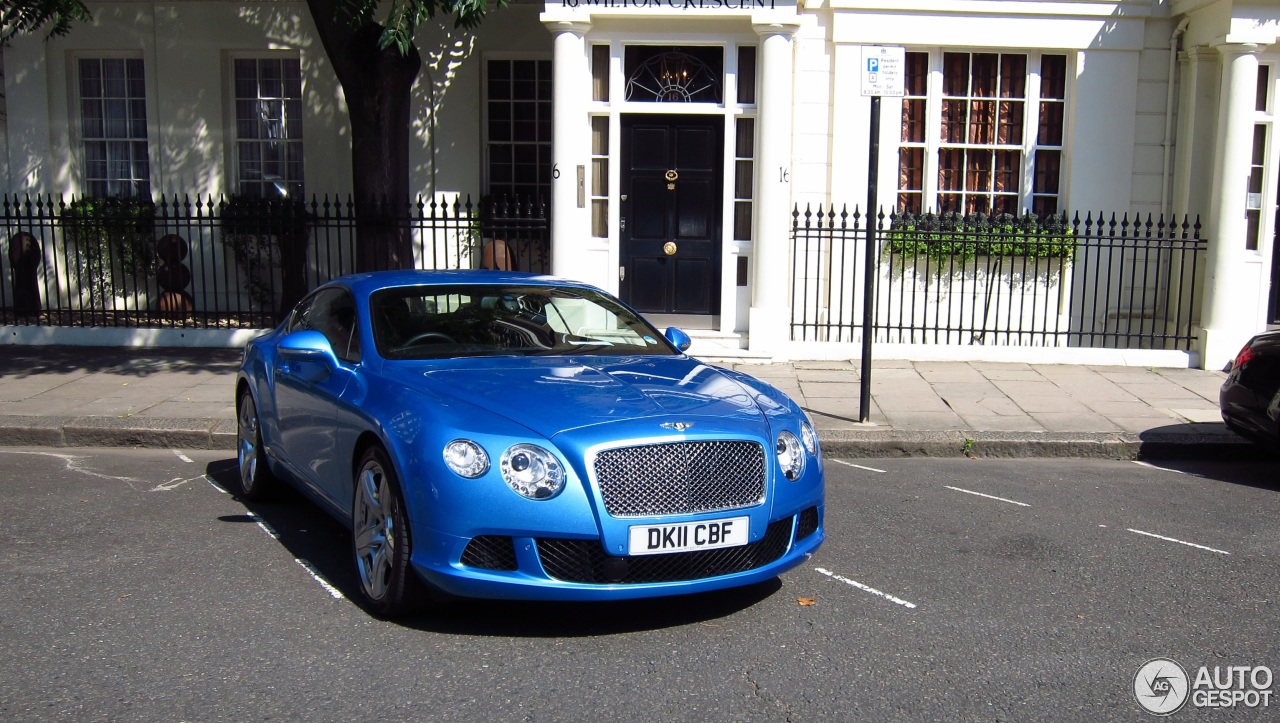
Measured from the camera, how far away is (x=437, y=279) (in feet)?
19.5

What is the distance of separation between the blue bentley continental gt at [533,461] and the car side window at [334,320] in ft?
0.12

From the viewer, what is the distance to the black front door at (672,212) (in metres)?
12.0

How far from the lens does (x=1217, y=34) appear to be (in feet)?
37.8

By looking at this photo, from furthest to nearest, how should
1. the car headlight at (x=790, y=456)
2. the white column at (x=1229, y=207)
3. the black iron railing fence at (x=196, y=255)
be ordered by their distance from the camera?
1. the black iron railing fence at (x=196, y=255)
2. the white column at (x=1229, y=207)
3. the car headlight at (x=790, y=456)

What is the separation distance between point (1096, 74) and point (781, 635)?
10.3m

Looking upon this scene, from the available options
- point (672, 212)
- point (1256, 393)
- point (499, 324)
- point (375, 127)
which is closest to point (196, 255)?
point (375, 127)

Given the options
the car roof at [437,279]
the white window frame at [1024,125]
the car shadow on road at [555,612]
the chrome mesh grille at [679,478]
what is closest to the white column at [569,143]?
the white window frame at [1024,125]

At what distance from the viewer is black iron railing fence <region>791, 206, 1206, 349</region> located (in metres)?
12.1

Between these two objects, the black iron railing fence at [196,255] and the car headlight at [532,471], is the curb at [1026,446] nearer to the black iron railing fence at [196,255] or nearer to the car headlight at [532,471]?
the car headlight at [532,471]

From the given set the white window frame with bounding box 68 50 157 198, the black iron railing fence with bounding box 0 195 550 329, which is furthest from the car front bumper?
the white window frame with bounding box 68 50 157 198

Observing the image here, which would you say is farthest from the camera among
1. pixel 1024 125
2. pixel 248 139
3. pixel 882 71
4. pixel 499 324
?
pixel 248 139

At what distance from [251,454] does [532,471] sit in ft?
10.0

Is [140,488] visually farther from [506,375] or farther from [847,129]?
[847,129]

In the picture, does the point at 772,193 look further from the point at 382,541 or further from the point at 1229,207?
the point at 382,541
